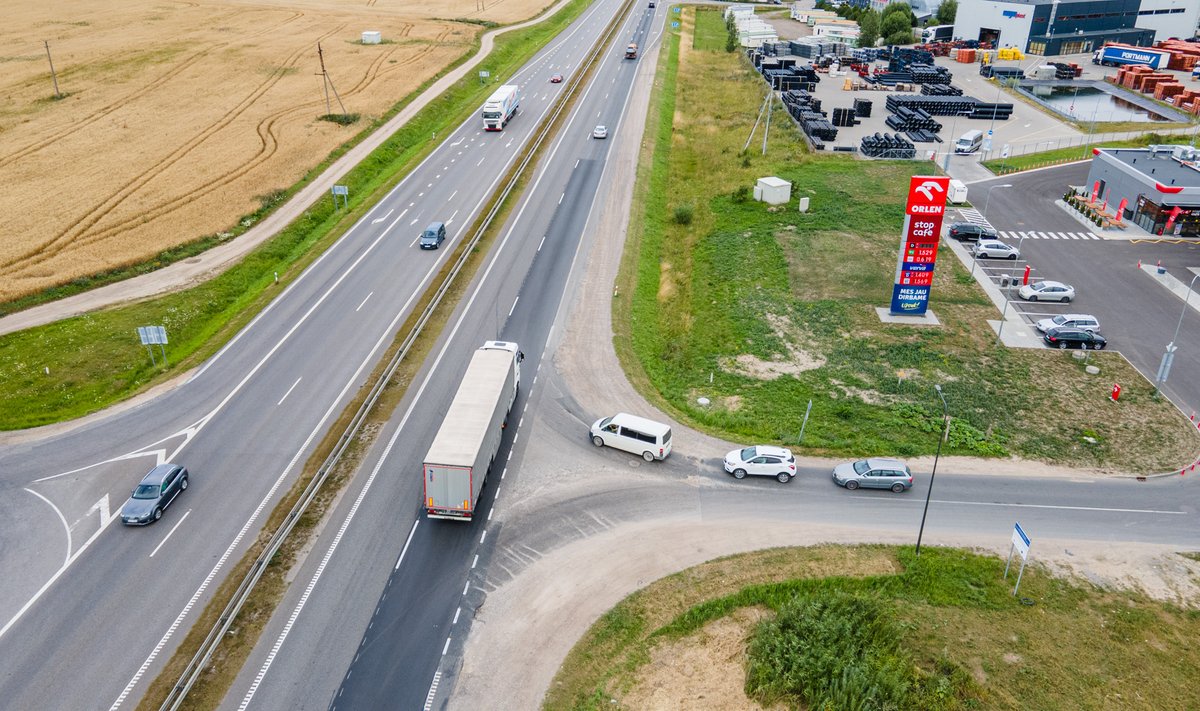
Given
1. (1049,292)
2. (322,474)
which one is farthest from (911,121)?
(322,474)

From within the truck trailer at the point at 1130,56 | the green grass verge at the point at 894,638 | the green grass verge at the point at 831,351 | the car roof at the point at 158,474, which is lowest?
the green grass verge at the point at 894,638

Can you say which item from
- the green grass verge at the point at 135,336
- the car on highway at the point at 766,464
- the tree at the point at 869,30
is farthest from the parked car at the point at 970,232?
the tree at the point at 869,30

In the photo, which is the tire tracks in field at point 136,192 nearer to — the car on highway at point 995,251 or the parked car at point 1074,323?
the car on highway at point 995,251

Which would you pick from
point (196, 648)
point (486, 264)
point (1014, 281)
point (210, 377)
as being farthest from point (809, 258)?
point (196, 648)

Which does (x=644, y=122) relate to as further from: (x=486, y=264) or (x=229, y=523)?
(x=229, y=523)

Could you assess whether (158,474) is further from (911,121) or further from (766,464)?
(911,121)

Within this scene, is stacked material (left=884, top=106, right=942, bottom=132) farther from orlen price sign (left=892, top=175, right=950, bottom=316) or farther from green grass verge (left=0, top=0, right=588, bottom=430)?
green grass verge (left=0, top=0, right=588, bottom=430)
